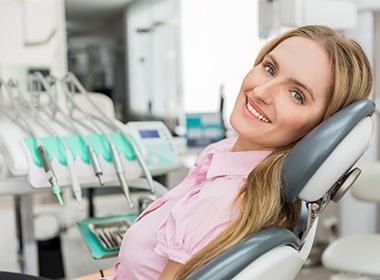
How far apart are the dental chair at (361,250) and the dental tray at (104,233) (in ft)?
2.50

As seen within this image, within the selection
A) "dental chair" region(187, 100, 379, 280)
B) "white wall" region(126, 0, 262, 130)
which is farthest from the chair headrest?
"white wall" region(126, 0, 262, 130)

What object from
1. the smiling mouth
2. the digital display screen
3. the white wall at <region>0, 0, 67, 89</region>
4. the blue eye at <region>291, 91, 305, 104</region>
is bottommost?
the digital display screen

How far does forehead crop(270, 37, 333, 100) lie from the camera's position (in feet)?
2.88

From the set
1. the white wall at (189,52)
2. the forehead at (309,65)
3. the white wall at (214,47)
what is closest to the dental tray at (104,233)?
the forehead at (309,65)

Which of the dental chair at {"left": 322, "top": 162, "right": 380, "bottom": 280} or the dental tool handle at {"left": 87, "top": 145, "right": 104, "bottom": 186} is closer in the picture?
the dental tool handle at {"left": 87, "top": 145, "right": 104, "bottom": 186}

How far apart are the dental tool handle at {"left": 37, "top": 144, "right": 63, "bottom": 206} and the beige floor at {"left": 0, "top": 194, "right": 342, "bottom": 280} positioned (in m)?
0.91

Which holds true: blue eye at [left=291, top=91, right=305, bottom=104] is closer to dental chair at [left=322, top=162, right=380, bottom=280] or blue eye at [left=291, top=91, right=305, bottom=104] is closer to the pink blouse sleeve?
the pink blouse sleeve

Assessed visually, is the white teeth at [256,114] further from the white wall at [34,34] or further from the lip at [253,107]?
the white wall at [34,34]

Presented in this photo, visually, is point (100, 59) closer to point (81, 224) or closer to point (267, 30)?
point (267, 30)

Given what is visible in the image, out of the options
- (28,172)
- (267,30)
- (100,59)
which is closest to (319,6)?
(267,30)

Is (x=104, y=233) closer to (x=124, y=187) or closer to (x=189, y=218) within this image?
(x=124, y=187)

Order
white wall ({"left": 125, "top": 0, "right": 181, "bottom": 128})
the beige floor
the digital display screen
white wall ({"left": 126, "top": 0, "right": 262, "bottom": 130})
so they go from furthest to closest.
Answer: white wall ({"left": 125, "top": 0, "right": 181, "bottom": 128})
white wall ({"left": 126, "top": 0, "right": 262, "bottom": 130})
the beige floor
the digital display screen

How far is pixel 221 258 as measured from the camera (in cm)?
74

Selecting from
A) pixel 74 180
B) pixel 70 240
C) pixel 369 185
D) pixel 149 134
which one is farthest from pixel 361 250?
pixel 70 240
